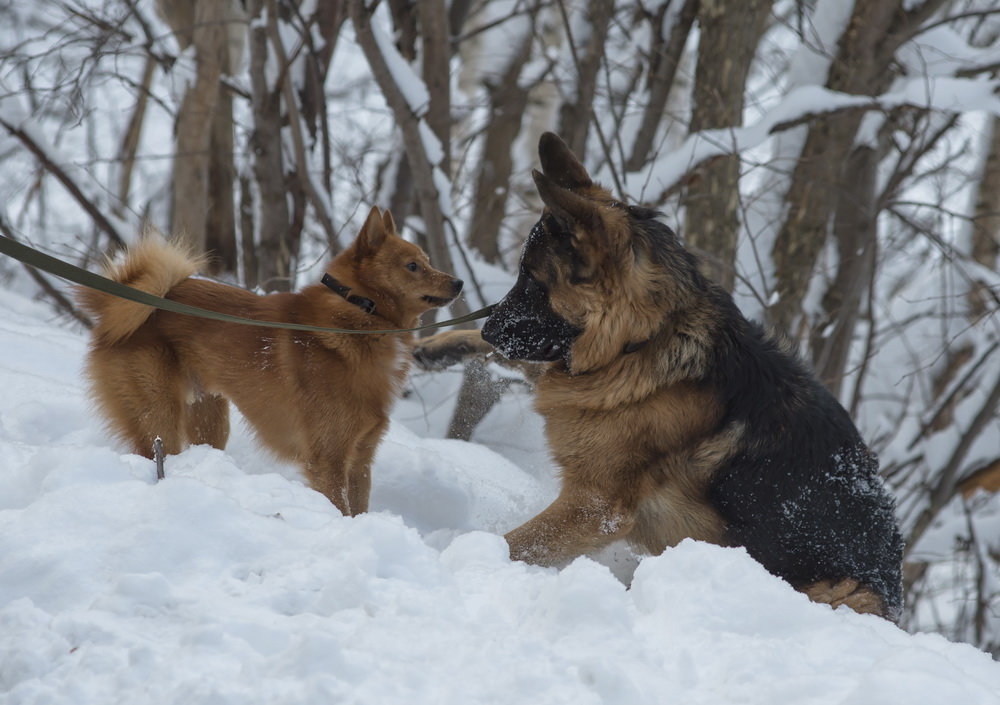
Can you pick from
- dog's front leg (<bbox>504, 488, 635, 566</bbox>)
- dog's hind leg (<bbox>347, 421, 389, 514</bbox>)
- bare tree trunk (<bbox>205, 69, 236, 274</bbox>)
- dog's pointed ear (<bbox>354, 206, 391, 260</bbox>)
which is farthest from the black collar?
bare tree trunk (<bbox>205, 69, 236, 274</bbox>)

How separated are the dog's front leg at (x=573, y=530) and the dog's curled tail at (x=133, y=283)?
209 centimetres

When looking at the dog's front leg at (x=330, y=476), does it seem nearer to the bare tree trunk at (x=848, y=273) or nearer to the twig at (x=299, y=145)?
the twig at (x=299, y=145)

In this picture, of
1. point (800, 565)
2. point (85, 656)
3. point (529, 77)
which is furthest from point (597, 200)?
point (529, 77)

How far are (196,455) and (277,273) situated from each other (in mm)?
4431

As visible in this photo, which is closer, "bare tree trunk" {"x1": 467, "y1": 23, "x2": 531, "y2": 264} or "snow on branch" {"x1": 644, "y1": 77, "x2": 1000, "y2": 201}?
"snow on branch" {"x1": 644, "y1": 77, "x2": 1000, "y2": 201}

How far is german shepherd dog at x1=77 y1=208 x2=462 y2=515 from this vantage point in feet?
13.3

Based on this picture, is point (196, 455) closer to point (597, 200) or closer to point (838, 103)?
point (597, 200)

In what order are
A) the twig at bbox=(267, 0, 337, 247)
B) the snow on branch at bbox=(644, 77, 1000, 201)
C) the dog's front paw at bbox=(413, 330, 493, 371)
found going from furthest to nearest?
1. the twig at bbox=(267, 0, 337, 247)
2. the snow on branch at bbox=(644, 77, 1000, 201)
3. the dog's front paw at bbox=(413, 330, 493, 371)

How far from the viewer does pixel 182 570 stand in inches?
87.7

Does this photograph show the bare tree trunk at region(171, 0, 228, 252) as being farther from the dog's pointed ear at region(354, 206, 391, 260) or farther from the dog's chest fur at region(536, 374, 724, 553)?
the dog's chest fur at region(536, 374, 724, 553)

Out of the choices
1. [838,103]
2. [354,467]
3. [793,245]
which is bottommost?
[354,467]

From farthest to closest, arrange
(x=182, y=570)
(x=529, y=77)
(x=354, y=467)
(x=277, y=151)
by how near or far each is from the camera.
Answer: (x=529, y=77) → (x=277, y=151) → (x=354, y=467) → (x=182, y=570)

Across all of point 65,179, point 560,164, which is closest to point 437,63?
point 65,179

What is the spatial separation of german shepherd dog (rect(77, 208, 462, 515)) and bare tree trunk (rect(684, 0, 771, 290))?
10.3 ft
